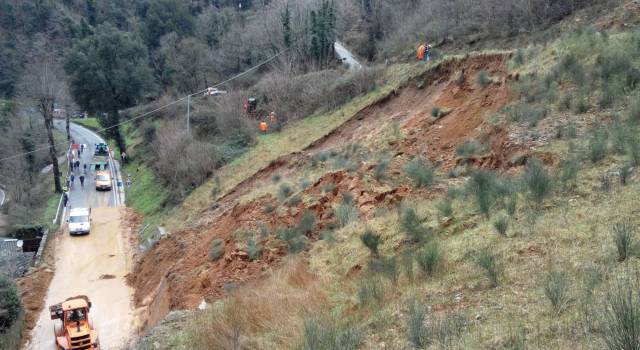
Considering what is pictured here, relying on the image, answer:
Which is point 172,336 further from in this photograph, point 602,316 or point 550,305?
point 602,316

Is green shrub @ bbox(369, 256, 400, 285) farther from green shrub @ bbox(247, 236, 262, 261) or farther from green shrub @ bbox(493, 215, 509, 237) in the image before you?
green shrub @ bbox(247, 236, 262, 261)

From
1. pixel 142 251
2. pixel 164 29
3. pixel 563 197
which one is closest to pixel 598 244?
pixel 563 197

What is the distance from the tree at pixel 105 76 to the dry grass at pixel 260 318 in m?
41.0

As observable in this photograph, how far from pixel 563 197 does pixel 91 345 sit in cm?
1321

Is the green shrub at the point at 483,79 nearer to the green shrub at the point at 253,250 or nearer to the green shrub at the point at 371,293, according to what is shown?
the green shrub at the point at 253,250

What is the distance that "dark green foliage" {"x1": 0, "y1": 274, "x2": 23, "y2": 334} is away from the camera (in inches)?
711

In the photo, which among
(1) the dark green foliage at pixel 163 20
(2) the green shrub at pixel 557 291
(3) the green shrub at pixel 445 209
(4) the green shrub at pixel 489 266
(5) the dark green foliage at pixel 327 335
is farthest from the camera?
(1) the dark green foliage at pixel 163 20

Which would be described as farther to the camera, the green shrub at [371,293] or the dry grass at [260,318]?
the green shrub at [371,293]

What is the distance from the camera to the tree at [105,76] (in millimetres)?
47094

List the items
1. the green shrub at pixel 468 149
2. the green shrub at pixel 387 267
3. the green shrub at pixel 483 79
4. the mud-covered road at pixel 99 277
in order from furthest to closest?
1. the green shrub at pixel 483 79
2. the mud-covered road at pixel 99 277
3. the green shrub at pixel 468 149
4. the green shrub at pixel 387 267


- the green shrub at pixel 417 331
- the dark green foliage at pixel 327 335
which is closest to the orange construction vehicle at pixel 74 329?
the dark green foliage at pixel 327 335

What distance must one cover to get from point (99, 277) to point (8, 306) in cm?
568

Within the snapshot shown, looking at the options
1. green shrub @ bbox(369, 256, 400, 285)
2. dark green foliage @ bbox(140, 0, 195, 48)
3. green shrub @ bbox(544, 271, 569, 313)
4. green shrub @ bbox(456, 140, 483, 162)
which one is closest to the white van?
green shrub @ bbox(456, 140, 483, 162)

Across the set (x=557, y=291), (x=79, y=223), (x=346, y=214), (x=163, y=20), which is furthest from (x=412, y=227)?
(x=163, y=20)
